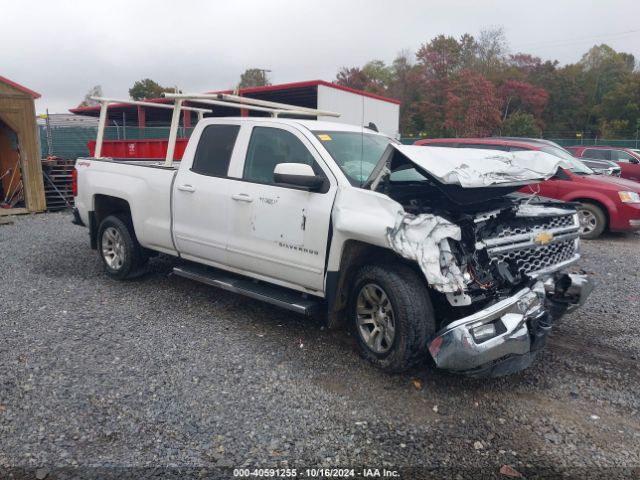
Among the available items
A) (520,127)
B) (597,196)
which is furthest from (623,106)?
(597,196)

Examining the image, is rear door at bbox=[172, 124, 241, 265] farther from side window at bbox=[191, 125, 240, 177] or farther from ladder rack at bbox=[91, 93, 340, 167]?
ladder rack at bbox=[91, 93, 340, 167]

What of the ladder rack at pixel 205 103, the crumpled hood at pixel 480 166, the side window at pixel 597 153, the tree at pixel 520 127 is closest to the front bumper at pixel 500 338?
the crumpled hood at pixel 480 166

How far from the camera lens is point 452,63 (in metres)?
44.9

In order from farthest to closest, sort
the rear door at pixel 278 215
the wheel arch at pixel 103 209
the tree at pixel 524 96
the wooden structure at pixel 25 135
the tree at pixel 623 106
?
the tree at pixel 524 96 → the tree at pixel 623 106 → the wooden structure at pixel 25 135 → the wheel arch at pixel 103 209 → the rear door at pixel 278 215

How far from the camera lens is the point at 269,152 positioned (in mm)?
5066

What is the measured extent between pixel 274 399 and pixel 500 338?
5.25 feet

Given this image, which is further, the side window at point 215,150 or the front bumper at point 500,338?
the side window at point 215,150

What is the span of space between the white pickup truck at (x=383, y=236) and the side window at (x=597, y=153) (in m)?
16.5

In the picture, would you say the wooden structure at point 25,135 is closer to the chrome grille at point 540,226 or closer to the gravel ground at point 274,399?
the gravel ground at point 274,399

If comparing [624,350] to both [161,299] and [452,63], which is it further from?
[452,63]

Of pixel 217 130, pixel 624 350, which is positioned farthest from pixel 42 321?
pixel 624 350

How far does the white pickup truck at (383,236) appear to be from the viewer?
12.2ft

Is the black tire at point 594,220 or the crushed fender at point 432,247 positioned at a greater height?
the crushed fender at point 432,247

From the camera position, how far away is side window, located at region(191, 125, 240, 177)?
5379 mm
